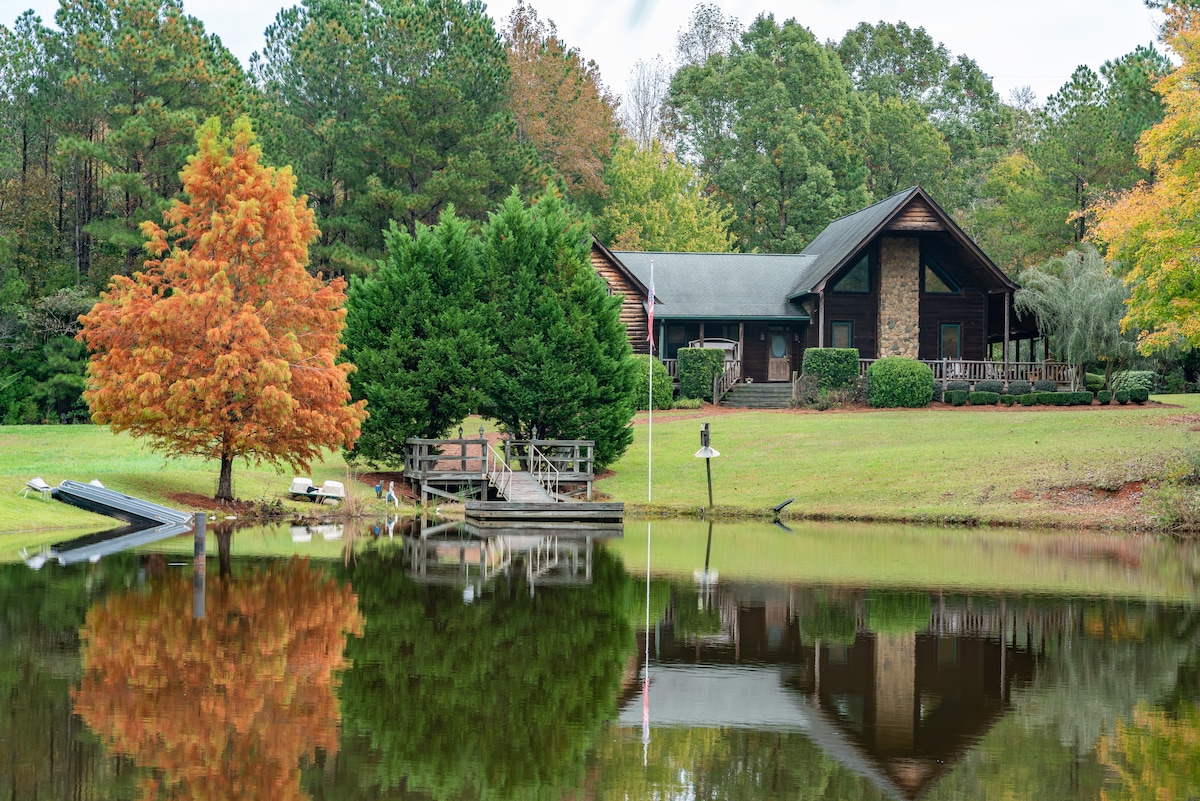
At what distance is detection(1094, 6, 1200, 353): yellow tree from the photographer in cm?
3306

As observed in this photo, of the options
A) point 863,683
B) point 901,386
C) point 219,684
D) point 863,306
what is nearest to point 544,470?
point 901,386

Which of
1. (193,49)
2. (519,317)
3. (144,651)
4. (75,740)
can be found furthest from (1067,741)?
(193,49)

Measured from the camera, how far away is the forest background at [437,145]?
178 feet

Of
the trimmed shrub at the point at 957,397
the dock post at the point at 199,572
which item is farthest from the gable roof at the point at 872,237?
the dock post at the point at 199,572

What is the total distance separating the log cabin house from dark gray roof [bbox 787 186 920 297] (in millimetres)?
79

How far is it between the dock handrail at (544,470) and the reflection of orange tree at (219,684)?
17499mm

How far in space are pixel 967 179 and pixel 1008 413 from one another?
46.8m

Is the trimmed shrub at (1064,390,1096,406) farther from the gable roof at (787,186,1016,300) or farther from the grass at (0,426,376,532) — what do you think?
the grass at (0,426,376,532)

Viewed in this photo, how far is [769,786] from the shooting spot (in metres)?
10.2

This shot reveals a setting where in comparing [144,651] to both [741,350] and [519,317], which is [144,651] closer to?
[519,317]

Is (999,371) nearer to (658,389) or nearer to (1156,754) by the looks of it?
(658,389)

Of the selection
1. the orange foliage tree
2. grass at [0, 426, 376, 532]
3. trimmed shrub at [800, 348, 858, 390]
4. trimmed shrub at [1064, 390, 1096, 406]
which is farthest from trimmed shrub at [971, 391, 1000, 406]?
the orange foliage tree

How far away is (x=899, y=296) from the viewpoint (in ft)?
182

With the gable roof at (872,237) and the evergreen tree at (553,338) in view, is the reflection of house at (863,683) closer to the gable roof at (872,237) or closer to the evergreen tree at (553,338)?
the evergreen tree at (553,338)
